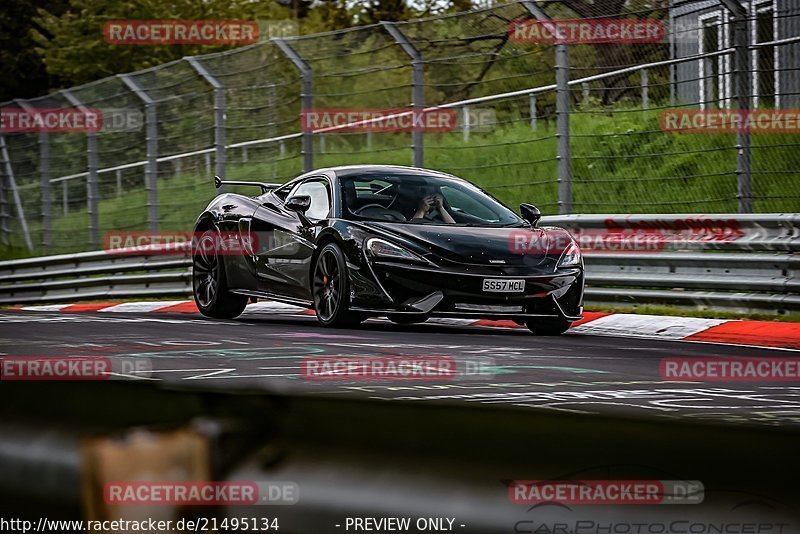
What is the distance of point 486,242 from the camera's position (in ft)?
32.8

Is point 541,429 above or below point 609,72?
below

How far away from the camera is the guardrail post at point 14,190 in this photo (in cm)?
2325

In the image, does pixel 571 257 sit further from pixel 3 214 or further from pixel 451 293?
pixel 3 214

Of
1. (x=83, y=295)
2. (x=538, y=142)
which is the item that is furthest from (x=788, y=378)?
(x=83, y=295)

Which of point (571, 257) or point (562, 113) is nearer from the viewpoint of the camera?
point (571, 257)

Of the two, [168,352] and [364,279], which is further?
[364,279]

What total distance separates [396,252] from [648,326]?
222cm

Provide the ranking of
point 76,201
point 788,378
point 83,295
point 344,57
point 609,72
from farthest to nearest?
point 76,201 < point 83,295 < point 344,57 < point 609,72 < point 788,378

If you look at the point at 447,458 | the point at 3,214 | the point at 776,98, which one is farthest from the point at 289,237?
the point at 3,214

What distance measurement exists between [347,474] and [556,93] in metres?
11.7

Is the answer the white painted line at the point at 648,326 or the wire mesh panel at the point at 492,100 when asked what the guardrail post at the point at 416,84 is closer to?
the wire mesh panel at the point at 492,100

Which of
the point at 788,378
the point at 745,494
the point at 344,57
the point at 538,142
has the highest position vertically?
the point at 344,57

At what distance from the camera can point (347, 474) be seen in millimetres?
1582

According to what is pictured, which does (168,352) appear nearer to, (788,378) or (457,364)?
(457,364)
